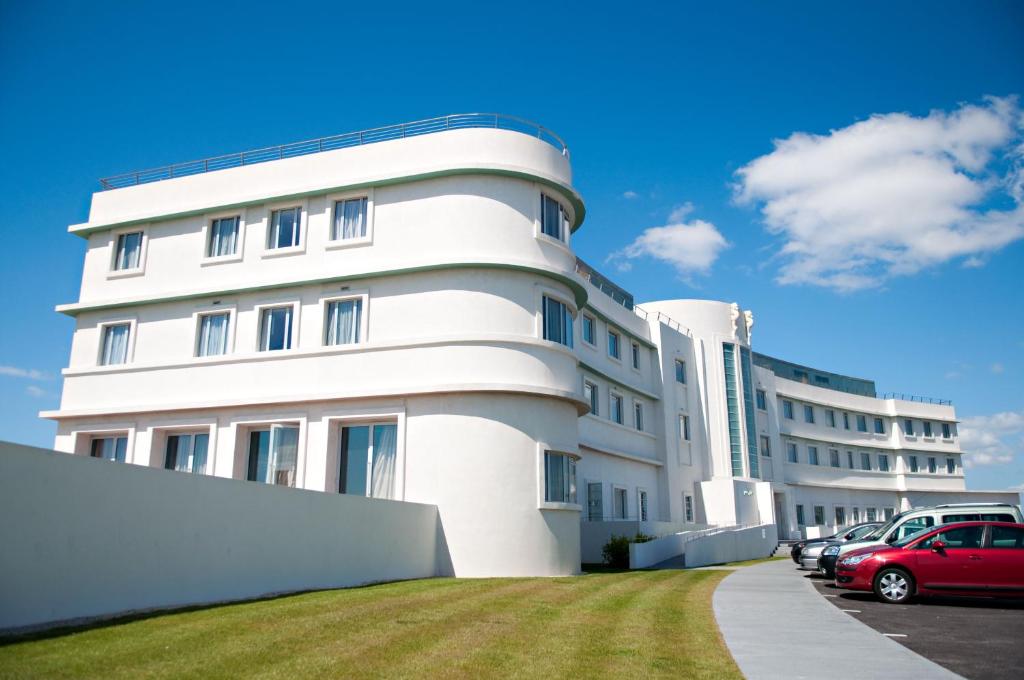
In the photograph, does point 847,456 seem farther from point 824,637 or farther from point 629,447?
point 824,637

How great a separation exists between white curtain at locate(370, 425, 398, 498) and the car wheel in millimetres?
12155

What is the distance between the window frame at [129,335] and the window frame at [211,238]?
316cm

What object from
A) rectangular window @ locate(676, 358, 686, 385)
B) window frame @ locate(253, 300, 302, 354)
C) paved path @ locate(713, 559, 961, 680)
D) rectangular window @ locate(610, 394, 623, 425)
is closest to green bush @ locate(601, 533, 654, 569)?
rectangular window @ locate(610, 394, 623, 425)

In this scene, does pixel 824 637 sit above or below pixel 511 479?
below

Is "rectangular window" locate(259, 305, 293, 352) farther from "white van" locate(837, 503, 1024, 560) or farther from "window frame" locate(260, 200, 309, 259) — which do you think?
"white van" locate(837, 503, 1024, 560)

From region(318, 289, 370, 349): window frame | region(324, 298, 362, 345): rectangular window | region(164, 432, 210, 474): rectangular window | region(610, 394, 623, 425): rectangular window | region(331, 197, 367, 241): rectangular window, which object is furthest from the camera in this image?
region(610, 394, 623, 425): rectangular window

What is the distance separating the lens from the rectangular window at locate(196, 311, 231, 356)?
24.5 metres

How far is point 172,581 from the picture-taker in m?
12.6

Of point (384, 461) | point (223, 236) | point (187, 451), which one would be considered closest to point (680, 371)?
point (384, 461)

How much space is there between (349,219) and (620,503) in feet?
58.9

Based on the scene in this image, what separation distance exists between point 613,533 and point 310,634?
64.1ft

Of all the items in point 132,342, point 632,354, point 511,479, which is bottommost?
point 511,479

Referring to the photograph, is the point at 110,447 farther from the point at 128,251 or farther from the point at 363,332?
the point at 363,332

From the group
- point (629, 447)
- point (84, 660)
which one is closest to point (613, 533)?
point (629, 447)
